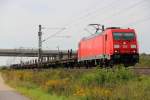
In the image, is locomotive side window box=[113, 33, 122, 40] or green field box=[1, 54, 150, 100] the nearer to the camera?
green field box=[1, 54, 150, 100]

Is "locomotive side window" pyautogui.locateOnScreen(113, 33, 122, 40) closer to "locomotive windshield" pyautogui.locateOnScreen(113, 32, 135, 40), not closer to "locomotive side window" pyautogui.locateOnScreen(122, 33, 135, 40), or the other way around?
"locomotive windshield" pyautogui.locateOnScreen(113, 32, 135, 40)

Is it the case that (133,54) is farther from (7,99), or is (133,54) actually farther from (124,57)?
(7,99)

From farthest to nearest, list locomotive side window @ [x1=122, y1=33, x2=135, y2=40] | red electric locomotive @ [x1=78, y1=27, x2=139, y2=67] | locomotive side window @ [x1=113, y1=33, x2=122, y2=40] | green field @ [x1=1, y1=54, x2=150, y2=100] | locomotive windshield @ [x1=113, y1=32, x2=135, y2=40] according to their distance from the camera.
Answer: locomotive side window @ [x1=122, y1=33, x2=135, y2=40] < locomotive windshield @ [x1=113, y1=32, x2=135, y2=40] < locomotive side window @ [x1=113, y1=33, x2=122, y2=40] < red electric locomotive @ [x1=78, y1=27, x2=139, y2=67] < green field @ [x1=1, y1=54, x2=150, y2=100]

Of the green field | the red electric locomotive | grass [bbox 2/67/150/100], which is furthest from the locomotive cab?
grass [bbox 2/67/150/100]

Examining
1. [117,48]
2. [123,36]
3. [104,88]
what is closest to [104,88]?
[104,88]

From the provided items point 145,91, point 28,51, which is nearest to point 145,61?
point 145,91

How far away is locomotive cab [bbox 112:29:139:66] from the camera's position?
37.7 m

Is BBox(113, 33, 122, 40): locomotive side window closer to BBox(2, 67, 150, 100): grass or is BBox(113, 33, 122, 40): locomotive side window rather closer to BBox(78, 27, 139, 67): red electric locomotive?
BBox(78, 27, 139, 67): red electric locomotive

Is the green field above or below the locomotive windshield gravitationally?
below

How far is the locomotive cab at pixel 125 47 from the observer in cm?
3772

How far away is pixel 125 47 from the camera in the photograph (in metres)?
38.4

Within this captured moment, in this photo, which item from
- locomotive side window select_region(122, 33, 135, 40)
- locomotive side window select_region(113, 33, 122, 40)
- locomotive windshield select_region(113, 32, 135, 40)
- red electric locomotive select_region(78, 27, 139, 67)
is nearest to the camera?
red electric locomotive select_region(78, 27, 139, 67)

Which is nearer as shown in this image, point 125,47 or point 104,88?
point 104,88

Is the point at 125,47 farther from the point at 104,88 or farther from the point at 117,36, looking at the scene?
the point at 104,88
